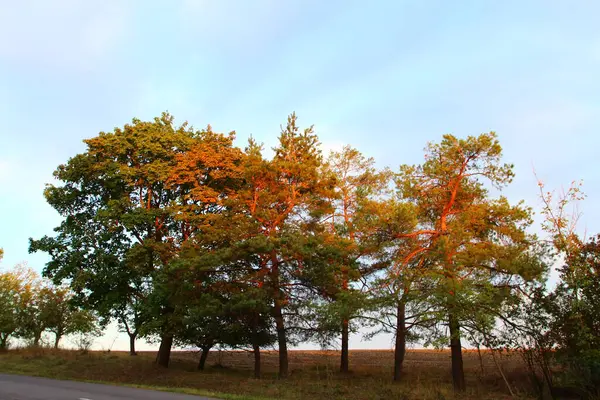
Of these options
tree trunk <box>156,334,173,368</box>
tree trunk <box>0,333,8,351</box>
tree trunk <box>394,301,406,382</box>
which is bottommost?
tree trunk <box>0,333,8,351</box>

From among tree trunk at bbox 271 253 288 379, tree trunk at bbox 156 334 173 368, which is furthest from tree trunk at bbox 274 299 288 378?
tree trunk at bbox 156 334 173 368

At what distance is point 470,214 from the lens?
23125 millimetres

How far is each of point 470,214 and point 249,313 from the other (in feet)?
40.7

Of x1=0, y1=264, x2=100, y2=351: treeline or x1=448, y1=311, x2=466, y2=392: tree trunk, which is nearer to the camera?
x1=448, y1=311, x2=466, y2=392: tree trunk

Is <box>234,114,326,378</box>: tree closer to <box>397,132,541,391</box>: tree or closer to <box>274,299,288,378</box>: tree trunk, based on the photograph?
<box>274,299,288,378</box>: tree trunk

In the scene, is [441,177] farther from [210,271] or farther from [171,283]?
[171,283]

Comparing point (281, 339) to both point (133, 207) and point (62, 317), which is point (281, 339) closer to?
point (133, 207)

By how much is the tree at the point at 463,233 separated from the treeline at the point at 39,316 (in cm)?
4416

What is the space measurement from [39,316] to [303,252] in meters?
43.9

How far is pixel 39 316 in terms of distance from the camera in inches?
2096

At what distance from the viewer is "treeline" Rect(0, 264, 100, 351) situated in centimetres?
5291

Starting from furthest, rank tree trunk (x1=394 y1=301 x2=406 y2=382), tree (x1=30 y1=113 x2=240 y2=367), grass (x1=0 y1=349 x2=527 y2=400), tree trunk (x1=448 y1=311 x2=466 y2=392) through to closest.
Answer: tree (x1=30 y1=113 x2=240 y2=367) → tree trunk (x1=394 y1=301 x2=406 y2=382) → tree trunk (x1=448 y1=311 x2=466 y2=392) → grass (x1=0 y1=349 x2=527 y2=400)

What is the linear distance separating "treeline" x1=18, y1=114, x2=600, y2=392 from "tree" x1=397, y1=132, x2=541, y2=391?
0.08 metres

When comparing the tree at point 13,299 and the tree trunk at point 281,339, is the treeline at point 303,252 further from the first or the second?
the tree at point 13,299
